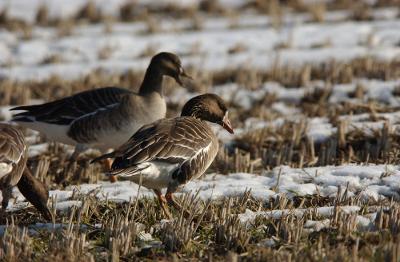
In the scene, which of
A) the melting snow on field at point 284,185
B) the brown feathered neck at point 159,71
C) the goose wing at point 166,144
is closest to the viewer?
the goose wing at point 166,144

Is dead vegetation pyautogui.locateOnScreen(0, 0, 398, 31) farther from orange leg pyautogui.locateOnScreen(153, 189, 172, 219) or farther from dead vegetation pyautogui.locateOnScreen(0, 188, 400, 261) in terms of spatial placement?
dead vegetation pyautogui.locateOnScreen(0, 188, 400, 261)

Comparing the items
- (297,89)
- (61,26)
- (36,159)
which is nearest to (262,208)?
(36,159)

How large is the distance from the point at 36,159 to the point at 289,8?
1164 cm

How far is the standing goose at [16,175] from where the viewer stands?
6910mm

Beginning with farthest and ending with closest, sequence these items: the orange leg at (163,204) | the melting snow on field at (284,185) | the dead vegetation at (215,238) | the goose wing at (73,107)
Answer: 1. the goose wing at (73,107)
2. the melting snow on field at (284,185)
3. the orange leg at (163,204)
4. the dead vegetation at (215,238)

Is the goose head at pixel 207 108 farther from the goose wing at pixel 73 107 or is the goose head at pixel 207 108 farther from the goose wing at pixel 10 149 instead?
the goose wing at pixel 10 149

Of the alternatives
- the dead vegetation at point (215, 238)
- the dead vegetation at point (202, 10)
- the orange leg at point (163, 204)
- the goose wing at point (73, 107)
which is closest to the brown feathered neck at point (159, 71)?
the goose wing at point (73, 107)

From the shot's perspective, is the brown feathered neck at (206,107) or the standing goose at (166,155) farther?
the brown feathered neck at (206,107)

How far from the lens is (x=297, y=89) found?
1254 centimetres

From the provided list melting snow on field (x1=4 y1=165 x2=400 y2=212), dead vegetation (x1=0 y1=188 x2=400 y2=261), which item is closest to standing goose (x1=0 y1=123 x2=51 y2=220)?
melting snow on field (x1=4 y1=165 x2=400 y2=212)

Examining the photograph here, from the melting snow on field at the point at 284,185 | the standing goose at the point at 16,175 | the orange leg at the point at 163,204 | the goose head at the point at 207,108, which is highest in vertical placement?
the goose head at the point at 207,108

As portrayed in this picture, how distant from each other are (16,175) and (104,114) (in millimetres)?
2053

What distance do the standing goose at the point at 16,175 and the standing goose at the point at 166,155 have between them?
80 cm

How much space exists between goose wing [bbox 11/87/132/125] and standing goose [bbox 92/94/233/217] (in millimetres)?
1766
